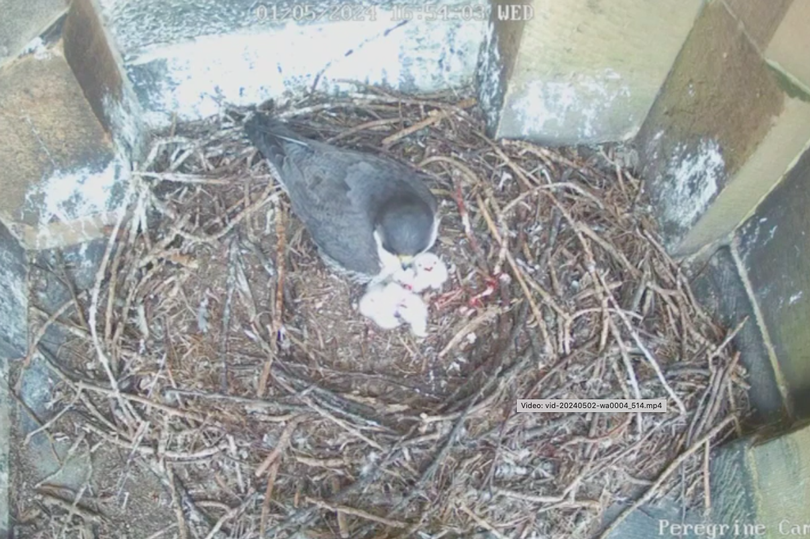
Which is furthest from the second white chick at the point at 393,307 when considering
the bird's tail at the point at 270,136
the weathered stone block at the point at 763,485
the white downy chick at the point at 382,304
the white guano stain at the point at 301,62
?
the weathered stone block at the point at 763,485

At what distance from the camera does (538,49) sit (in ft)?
9.80

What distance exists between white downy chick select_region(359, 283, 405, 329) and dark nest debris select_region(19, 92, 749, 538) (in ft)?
0.30

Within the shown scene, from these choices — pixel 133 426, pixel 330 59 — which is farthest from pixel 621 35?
pixel 133 426

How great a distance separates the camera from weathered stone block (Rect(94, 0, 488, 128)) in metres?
3.05

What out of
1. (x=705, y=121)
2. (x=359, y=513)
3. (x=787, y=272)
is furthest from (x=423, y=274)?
(x=787, y=272)

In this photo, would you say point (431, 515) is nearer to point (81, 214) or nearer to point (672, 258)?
point (672, 258)

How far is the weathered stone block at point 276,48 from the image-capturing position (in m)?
3.05

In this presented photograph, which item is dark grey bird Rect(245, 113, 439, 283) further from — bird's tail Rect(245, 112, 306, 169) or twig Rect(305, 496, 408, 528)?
twig Rect(305, 496, 408, 528)

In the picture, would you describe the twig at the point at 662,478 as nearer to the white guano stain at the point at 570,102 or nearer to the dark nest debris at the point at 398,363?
the dark nest debris at the point at 398,363

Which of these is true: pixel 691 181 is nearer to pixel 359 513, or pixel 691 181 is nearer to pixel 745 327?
pixel 745 327

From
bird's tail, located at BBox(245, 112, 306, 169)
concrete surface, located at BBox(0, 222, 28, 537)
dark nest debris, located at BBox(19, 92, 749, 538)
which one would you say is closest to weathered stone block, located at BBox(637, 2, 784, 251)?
dark nest debris, located at BBox(19, 92, 749, 538)

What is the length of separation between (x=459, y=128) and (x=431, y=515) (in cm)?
158

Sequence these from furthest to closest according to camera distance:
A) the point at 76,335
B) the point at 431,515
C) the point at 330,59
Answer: the point at 330,59, the point at 76,335, the point at 431,515

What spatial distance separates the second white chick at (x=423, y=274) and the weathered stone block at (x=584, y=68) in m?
0.62
